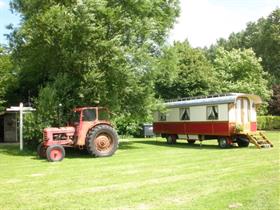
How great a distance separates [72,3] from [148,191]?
14.1 meters

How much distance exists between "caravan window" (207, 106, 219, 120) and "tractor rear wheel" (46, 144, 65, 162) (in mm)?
9205

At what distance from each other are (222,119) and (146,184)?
43.2ft

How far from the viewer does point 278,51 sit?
6056cm

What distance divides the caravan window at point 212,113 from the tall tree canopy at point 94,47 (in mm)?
3582

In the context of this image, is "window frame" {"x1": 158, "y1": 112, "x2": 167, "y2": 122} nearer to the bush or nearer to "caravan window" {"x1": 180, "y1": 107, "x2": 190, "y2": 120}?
Result: "caravan window" {"x1": 180, "y1": 107, "x2": 190, "y2": 120}

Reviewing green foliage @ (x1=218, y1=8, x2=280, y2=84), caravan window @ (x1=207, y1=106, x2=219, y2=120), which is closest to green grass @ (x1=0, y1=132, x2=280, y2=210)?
caravan window @ (x1=207, y1=106, x2=219, y2=120)

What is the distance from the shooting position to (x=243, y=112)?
23.7 meters

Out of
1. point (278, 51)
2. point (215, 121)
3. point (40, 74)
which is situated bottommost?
point (215, 121)

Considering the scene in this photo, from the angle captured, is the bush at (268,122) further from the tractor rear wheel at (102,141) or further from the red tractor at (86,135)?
the red tractor at (86,135)

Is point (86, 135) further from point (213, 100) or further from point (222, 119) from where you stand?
point (213, 100)

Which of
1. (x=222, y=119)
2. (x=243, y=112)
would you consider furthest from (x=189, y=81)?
(x=222, y=119)

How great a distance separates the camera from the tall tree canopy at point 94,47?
68.3ft

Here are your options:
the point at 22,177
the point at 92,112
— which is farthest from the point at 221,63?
the point at 22,177

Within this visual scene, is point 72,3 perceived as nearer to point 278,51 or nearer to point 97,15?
point 97,15
